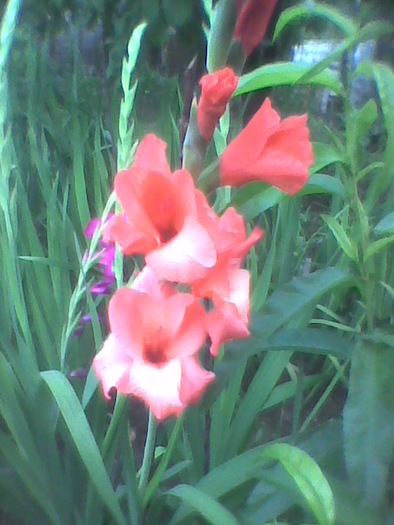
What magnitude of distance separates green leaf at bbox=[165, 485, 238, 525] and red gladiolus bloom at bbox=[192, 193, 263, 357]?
18 centimetres

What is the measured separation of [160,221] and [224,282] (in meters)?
0.06

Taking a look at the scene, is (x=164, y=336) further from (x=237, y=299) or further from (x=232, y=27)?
(x=232, y=27)

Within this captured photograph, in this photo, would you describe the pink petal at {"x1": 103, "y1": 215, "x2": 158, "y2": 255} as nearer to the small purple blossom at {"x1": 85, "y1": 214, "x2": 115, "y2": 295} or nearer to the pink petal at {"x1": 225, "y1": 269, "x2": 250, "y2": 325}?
the pink petal at {"x1": 225, "y1": 269, "x2": 250, "y2": 325}

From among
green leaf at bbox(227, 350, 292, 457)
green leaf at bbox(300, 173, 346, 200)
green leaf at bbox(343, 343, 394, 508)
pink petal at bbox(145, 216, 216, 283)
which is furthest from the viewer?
green leaf at bbox(227, 350, 292, 457)

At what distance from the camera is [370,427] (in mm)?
503

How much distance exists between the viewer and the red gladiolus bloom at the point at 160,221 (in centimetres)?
39

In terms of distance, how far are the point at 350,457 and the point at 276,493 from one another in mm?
154

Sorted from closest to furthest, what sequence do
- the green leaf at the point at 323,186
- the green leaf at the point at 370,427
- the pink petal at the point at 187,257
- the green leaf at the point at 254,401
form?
the pink petal at the point at 187,257 → the green leaf at the point at 370,427 → the green leaf at the point at 323,186 → the green leaf at the point at 254,401

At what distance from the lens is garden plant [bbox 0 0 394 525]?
0.42 metres

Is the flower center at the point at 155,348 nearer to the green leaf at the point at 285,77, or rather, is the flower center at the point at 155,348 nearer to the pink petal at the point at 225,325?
the pink petal at the point at 225,325

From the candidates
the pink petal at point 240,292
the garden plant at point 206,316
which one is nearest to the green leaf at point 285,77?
the garden plant at point 206,316

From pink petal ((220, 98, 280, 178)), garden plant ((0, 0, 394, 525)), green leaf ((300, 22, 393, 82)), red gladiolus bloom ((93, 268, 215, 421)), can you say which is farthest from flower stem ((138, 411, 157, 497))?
green leaf ((300, 22, 393, 82))

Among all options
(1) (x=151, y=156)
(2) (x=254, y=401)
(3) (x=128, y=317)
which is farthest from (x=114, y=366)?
(2) (x=254, y=401)

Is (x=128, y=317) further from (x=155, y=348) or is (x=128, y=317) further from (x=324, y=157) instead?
(x=324, y=157)
